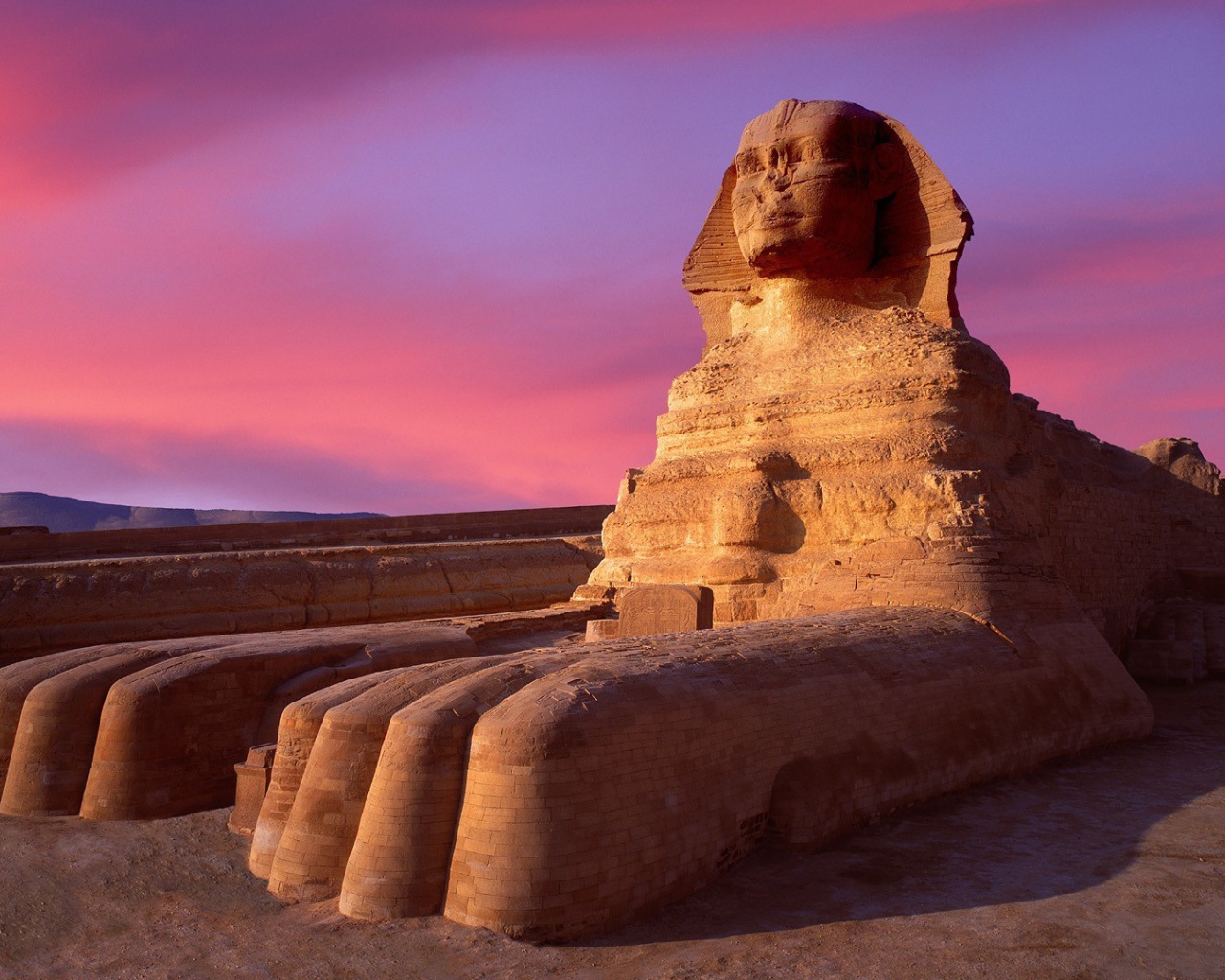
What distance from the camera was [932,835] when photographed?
531cm

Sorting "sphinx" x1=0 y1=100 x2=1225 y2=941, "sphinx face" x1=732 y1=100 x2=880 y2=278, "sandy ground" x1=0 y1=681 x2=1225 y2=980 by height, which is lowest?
"sandy ground" x1=0 y1=681 x2=1225 y2=980

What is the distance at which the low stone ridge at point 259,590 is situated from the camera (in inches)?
447

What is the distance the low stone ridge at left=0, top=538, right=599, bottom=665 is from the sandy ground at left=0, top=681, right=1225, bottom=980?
19.6ft

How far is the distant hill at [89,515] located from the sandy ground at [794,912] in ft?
167

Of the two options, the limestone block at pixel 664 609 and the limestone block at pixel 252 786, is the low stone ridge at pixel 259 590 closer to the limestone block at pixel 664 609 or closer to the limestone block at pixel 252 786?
the limestone block at pixel 664 609

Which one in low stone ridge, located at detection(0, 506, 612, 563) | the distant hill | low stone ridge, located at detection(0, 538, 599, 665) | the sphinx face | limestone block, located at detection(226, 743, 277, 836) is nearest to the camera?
limestone block, located at detection(226, 743, 277, 836)

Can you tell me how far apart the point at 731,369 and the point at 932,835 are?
5.21 metres

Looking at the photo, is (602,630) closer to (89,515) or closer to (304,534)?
(304,534)

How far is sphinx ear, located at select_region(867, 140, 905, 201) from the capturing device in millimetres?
9586

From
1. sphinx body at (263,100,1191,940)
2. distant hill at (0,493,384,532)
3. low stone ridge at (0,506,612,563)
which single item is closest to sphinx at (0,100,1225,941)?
sphinx body at (263,100,1191,940)

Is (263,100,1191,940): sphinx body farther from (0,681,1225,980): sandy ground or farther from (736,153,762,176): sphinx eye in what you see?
(0,681,1225,980): sandy ground

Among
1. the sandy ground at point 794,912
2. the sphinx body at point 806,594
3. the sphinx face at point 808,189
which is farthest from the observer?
the sphinx face at point 808,189

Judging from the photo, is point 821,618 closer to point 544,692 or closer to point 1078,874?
point 1078,874

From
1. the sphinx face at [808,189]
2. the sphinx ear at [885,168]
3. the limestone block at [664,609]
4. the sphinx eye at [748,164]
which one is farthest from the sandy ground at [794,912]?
the sphinx eye at [748,164]
